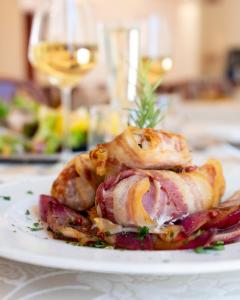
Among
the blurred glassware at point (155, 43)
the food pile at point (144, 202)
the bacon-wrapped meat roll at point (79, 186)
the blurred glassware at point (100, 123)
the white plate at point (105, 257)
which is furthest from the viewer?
the blurred glassware at point (155, 43)

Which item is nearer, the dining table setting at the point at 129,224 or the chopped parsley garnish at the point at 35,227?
the dining table setting at the point at 129,224

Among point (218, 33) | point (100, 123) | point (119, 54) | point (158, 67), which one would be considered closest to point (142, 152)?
point (100, 123)

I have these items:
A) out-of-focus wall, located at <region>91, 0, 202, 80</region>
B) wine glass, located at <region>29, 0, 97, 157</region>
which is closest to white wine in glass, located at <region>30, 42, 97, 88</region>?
wine glass, located at <region>29, 0, 97, 157</region>

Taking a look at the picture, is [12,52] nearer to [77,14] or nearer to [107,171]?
[77,14]

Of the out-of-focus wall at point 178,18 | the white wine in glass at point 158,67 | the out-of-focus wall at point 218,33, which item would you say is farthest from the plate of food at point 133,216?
the out-of-focus wall at point 218,33

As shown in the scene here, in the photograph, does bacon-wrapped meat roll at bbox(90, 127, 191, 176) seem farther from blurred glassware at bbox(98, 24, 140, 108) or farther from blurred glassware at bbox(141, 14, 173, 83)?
blurred glassware at bbox(141, 14, 173, 83)

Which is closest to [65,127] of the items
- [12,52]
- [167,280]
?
[167,280]

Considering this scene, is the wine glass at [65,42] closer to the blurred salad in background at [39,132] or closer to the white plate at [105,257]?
the blurred salad in background at [39,132]
